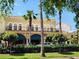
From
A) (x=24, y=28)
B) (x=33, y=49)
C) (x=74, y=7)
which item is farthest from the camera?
(x=24, y=28)

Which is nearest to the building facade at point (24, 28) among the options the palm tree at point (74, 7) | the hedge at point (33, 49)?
the hedge at point (33, 49)

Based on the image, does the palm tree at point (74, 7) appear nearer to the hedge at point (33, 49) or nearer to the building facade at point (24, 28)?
the hedge at point (33, 49)

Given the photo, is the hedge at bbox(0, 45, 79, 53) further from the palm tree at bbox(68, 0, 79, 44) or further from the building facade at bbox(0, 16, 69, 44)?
the building facade at bbox(0, 16, 69, 44)

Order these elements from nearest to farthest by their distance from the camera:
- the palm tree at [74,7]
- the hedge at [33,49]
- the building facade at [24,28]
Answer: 1. the palm tree at [74,7]
2. the hedge at [33,49]
3. the building facade at [24,28]

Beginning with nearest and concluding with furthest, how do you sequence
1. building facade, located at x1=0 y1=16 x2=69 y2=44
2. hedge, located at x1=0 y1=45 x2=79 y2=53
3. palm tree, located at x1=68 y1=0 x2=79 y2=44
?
palm tree, located at x1=68 y1=0 x2=79 y2=44 < hedge, located at x1=0 y1=45 x2=79 y2=53 < building facade, located at x1=0 y1=16 x2=69 y2=44

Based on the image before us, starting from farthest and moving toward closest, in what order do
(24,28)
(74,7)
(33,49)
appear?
(24,28) → (33,49) → (74,7)

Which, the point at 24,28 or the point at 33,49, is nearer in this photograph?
the point at 33,49

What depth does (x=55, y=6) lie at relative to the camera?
15.4 metres

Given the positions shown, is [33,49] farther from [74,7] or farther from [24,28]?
[24,28]

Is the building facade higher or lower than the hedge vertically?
higher

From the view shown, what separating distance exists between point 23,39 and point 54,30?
9505 mm

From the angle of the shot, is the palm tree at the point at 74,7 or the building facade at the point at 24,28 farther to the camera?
the building facade at the point at 24,28

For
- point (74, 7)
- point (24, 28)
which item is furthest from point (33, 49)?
point (24, 28)

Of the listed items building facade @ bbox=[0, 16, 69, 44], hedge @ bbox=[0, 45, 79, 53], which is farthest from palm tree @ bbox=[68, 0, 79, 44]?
building facade @ bbox=[0, 16, 69, 44]
